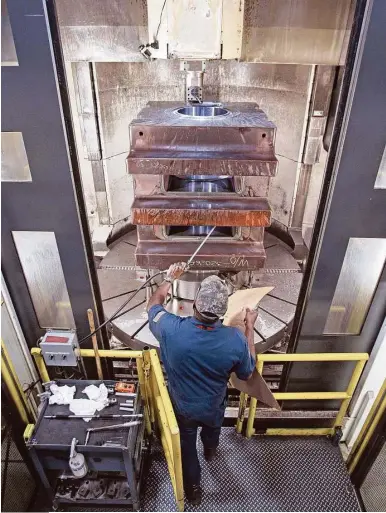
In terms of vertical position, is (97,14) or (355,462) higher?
(97,14)

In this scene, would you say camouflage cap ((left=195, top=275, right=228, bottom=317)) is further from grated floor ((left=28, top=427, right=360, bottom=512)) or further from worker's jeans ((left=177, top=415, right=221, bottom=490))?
grated floor ((left=28, top=427, right=360, bottom=512))

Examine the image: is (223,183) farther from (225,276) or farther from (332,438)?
(332,438)

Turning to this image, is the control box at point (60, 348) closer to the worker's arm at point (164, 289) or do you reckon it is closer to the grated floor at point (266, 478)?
the worker's arm at point (164, 289)

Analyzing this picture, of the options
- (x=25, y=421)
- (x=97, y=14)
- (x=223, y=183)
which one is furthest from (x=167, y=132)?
(x=25, y=421)

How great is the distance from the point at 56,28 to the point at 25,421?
8.12 feet

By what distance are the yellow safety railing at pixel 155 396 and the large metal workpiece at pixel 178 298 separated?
74cm

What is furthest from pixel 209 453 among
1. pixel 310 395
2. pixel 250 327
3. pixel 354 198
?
pixel 354 198

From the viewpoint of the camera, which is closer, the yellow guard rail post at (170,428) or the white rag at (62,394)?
the yellow guard rail post at (170,428)

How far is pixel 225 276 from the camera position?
3805 millimetres

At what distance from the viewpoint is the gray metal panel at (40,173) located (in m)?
1.87

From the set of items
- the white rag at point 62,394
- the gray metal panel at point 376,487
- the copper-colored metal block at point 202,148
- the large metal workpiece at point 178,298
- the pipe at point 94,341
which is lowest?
the gray metal panel at point 376,487

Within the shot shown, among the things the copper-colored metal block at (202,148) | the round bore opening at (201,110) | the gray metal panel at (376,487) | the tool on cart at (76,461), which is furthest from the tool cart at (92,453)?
the round bore opening at (201,110)

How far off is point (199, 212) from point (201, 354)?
1188mm

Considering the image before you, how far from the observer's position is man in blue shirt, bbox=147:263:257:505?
79.8 inches
